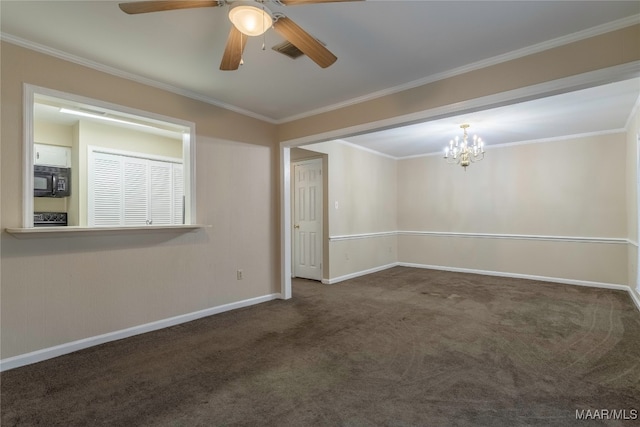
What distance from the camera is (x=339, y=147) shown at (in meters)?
5.79

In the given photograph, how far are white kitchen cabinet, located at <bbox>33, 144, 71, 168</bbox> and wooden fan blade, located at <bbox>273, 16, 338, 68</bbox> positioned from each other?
4.17 m

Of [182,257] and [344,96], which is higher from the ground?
[344,96]

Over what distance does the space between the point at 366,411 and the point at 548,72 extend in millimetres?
2939

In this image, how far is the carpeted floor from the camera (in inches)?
74.9

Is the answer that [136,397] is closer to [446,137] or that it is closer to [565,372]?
[565,372]

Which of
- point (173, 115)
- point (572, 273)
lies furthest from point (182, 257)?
point (572, 273)

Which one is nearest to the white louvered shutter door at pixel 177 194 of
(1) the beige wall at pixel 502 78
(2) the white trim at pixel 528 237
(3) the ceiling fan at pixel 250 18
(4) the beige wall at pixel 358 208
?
(4) the beige wall at pixel 358 208

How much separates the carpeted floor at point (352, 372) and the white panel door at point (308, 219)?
1894mm

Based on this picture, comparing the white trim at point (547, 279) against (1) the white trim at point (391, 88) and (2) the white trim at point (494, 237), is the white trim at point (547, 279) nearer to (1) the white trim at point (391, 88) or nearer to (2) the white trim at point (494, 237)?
(2) the white trim at point (494, 237)

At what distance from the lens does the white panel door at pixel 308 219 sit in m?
5.73

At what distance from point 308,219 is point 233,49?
402cm

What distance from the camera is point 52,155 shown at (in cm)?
430

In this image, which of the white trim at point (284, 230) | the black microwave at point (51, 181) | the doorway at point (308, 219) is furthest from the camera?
the doorway at point (308, 219)

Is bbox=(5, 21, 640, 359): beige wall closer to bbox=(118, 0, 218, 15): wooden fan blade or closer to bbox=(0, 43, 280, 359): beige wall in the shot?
bbox=(0, 43, 280, 359): beige wall
